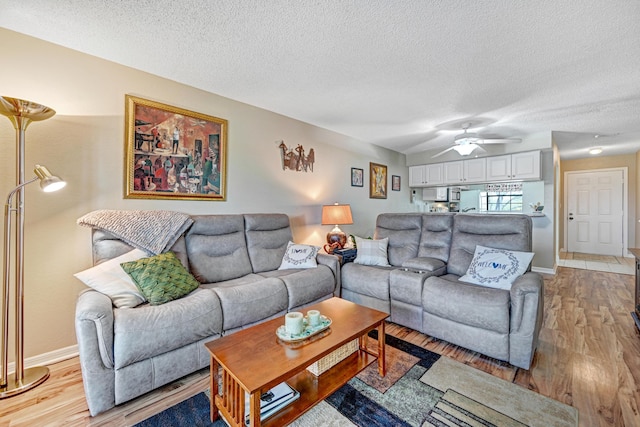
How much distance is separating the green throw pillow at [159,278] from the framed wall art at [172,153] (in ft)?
2.54

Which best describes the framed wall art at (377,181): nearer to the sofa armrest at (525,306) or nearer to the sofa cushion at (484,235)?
the sofa cushion at (484,235)

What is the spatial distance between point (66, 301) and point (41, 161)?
107 centimetres

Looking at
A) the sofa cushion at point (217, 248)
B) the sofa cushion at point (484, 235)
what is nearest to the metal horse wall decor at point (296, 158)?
the sofa cushion at point (217, 248)

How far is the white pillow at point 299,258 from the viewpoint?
283cm

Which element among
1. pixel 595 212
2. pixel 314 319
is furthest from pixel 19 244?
pixel 595 212

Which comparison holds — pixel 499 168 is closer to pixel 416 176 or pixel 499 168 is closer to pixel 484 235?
pixel 416 176

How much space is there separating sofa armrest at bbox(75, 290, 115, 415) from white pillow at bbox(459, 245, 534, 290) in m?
2.63

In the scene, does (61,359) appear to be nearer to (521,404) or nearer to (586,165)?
(521,404)

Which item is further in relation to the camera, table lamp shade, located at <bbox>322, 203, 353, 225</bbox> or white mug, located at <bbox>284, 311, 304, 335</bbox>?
table lamp shade, located at <bbox>322, 203, 353, 225</bbox>

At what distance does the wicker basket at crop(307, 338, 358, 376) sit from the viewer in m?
1.62

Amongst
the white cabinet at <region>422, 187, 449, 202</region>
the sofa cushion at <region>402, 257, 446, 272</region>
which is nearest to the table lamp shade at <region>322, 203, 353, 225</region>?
the sofa cushion at <region>402, 257, 446, 272</region>

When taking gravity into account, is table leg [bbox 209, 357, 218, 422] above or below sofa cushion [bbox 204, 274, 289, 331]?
below

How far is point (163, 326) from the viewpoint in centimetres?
164

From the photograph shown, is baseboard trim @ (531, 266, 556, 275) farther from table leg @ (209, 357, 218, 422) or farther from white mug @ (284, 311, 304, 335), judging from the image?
table leg @ (209, 357, 218, 422)
